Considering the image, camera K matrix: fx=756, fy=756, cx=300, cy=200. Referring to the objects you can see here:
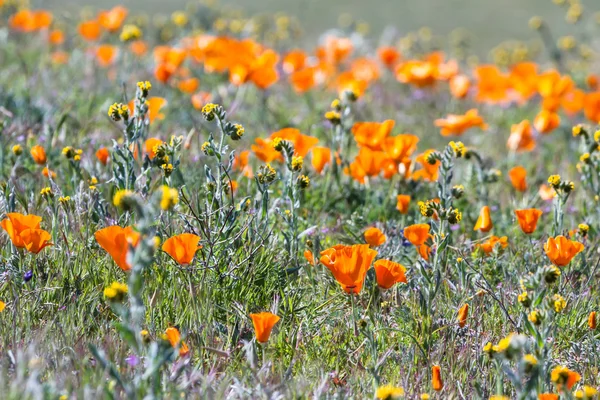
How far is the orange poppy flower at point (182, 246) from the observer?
2346mm

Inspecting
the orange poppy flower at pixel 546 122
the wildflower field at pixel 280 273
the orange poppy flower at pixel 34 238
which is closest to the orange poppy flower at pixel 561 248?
the wildflower field at pixel 280 273

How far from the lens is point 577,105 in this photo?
5613 millimetres

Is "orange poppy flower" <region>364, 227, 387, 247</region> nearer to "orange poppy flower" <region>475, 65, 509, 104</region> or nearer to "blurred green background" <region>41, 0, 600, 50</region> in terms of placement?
"orange poppy flower" <region>475, 65, 509, 104</region>

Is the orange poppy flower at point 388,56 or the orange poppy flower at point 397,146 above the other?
the orange poppy flower at point 388,56

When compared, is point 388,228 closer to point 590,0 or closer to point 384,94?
point 384,94

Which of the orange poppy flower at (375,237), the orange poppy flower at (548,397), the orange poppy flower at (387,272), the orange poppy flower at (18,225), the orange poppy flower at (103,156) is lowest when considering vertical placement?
the orange poppy flower at (548,397)

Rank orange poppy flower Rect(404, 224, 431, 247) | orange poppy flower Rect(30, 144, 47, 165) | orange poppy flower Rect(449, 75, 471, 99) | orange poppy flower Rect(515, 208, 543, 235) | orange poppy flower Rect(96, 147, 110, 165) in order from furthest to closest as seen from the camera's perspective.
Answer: orange poppy flower Rect(449, 75, 471, 99) < orange poppy flower Rect(96, 147, 110, 165) < orange poppy flower Rect(30, 144, 47, 165) < orange poppy flower Rect(515, 208, 543, 235) < orange poppy flower Rect(404, 224, 431, 247)

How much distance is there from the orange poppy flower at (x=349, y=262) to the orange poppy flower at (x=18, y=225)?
92 cm

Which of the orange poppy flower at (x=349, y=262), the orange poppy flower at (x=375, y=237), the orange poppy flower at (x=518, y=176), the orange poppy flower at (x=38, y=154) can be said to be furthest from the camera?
the orange poppy flower at (x=518, y=176)

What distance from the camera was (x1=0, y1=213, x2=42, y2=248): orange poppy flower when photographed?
2.37 metres

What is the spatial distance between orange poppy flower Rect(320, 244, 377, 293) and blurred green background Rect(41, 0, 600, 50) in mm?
12436

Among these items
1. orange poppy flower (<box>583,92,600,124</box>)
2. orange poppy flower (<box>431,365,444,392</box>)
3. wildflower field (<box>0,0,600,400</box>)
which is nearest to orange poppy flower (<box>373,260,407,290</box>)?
wildflower field (<box>0,0,600,400</box>)

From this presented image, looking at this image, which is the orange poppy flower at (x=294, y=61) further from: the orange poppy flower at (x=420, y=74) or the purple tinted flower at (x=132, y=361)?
the purple tinted flower at (x=132, y=361)

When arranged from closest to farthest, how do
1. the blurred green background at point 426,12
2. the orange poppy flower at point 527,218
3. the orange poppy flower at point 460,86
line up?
the orange poppy flower at point 527,218 → the orange poppy flower at point 460,86 → the blurred green background at point 426,12
